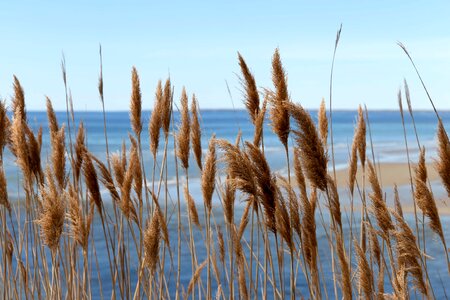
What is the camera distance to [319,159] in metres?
2.31

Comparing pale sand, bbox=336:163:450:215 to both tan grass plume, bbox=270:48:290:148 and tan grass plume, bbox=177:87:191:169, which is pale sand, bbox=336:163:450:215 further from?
tan grass plume, bbox=270:48:290:148

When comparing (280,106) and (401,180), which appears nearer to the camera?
(280,106)

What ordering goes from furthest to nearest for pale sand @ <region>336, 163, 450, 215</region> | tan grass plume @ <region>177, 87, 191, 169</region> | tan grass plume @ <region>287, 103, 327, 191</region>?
pale sand @ <region>336, 163, 450, 215</region> < tan grass plume @ <region>177, 87, 191, 169</region> < tan grass plume @ <region>287, 103, 327, 191</region>

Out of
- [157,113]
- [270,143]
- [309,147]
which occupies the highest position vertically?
[157,113]

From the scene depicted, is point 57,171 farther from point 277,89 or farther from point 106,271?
point 106,271

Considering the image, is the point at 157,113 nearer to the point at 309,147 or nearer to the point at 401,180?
the point at 309,147

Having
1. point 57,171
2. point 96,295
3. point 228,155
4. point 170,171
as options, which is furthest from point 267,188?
point 170,171

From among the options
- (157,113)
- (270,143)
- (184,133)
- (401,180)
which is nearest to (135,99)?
(157,113)

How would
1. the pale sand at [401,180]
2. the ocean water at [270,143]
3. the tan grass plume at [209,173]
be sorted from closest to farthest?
the tan grass plume at [209,173]
the pale sand at [401,180]
the ocean water at [270,143]

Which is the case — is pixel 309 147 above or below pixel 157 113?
below

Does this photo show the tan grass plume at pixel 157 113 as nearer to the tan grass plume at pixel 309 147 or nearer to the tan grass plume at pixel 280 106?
the tan grass plume at pixel 280 106

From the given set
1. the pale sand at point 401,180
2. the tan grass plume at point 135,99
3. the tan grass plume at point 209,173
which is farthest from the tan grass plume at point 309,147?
the pale sand at point 401,180

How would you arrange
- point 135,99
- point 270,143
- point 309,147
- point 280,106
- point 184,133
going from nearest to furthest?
point 309,147 < point 280,106 < point 184,133 < point 135,99 < point 270,143

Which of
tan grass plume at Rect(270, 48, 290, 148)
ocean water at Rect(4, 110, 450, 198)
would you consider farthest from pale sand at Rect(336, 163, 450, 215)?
tan grass plume at Rect(270, 48, 290, 148)
